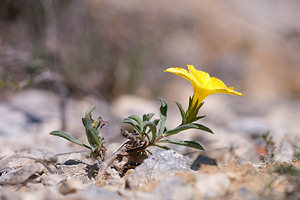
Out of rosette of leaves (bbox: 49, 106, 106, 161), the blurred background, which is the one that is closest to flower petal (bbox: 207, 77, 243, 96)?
rosette of leaves (bbox: 49, 106, 106, 161)

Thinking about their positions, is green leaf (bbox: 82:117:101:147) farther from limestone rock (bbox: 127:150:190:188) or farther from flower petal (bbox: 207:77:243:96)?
flower petal (bbox: 207:77:243:96)

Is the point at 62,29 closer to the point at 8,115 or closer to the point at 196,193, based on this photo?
the point at 8,115

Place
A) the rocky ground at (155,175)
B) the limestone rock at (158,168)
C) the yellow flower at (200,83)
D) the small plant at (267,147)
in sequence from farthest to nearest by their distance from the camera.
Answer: the small plant at (267,147)
the yellow flower at (200,83)
the limestone rock at (158,168)
the rocky ground at (155,175)

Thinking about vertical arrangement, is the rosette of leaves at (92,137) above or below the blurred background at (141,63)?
below

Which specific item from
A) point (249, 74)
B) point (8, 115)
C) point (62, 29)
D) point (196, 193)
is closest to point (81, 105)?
point (8, 115)

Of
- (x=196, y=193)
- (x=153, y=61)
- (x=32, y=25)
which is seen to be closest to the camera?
(x=196, y=193)

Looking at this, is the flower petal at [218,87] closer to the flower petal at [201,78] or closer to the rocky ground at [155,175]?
the flower petal at [201,78]

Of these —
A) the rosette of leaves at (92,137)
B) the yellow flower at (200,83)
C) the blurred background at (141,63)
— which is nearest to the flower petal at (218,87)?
the yellow flower at (200,83)
